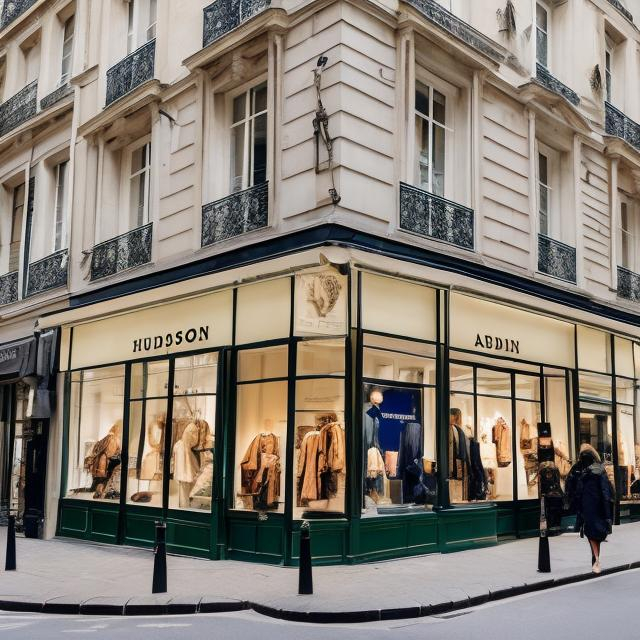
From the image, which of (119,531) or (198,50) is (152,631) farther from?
(198,50)

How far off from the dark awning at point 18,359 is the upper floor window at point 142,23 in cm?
617

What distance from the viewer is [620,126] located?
18.9 m

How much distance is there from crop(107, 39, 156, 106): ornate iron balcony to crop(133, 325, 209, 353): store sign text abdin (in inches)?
Answer: 189

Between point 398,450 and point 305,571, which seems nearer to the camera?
point 305,571

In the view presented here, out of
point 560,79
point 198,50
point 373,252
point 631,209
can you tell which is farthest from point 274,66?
point 631,209

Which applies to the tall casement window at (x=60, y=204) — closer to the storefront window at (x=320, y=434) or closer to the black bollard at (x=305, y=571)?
the storefront window at (x=320, y=434)

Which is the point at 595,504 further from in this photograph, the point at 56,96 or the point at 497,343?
the point at 56,96

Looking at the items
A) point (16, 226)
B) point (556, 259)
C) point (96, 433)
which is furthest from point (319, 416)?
point (16, 226)

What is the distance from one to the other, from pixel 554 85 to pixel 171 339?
29.6ft

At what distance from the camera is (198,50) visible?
1433 centimetres

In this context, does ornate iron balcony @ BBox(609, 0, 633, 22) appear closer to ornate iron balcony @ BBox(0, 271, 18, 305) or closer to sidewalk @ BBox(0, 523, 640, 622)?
sidewalk @ BBox(0, 523, 640, 622)

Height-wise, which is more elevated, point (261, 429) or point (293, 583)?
point (261, 429)

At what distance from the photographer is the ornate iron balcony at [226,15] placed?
524 inches

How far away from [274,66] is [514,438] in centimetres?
740
